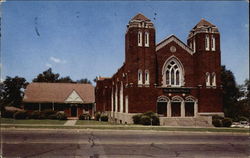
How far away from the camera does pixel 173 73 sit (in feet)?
116

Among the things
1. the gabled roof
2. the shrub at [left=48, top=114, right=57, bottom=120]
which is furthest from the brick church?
the shrub at [left=48, top=114, right=57, bottom=120]

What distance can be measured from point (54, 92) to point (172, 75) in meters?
25.0

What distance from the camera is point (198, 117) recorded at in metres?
33.2

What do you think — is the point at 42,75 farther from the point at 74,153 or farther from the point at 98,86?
the point at 74,153

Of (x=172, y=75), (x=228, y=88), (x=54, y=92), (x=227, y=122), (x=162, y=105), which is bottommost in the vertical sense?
(x=227, y=122)

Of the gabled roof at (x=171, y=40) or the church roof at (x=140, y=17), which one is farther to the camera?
the gabled roof at (x=171, y=40)

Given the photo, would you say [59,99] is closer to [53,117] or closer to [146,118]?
[53,117]

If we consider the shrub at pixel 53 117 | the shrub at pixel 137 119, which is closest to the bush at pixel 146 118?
the shrub at pixel 137 119

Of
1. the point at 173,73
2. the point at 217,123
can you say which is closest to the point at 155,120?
the point at 217,123

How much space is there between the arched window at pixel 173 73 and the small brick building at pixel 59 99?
20.5 metres

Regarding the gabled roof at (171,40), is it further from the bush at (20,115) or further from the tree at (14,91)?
the tree at (14,91)

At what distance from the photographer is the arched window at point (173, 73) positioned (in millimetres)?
35031

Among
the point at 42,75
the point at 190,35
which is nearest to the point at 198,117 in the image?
the point at 190,35

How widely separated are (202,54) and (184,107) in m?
7.36
